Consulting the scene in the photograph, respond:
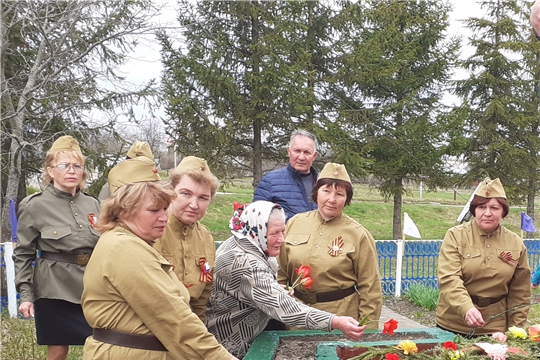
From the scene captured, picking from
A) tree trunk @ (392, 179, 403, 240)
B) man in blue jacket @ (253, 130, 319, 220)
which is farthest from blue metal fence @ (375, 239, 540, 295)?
tree trunk @ (392, 179, 403, 240)

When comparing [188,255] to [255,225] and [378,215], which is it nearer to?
[255,225]

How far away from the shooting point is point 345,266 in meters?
2.98

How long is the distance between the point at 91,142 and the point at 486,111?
1148 centimetres

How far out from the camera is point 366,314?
299 cm

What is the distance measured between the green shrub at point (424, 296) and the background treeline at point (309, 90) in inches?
146

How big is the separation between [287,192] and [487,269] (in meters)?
1.56

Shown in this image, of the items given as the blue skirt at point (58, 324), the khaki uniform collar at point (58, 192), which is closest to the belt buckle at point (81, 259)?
the blue skirt at point (58, 324)

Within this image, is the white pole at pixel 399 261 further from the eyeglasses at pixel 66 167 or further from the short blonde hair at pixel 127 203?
the short blonde hair at pixel 127 203

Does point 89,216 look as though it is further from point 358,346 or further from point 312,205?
point 358,346

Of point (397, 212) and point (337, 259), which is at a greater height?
point (337, 259)

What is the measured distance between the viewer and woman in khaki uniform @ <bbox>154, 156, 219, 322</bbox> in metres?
2.52

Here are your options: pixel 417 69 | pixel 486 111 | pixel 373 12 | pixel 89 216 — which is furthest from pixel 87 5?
pixel 486 111

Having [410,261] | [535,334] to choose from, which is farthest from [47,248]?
[410,261]

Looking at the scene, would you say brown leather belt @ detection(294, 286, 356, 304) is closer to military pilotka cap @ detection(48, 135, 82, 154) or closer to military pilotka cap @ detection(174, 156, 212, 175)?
military pilotka cap @ detection(174, 156, 212, 175)
